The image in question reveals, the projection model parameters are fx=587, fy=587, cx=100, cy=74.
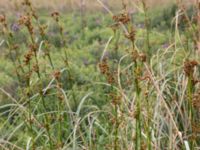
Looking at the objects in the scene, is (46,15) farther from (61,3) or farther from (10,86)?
(10,86)

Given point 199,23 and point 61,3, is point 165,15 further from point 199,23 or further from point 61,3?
point 199,23

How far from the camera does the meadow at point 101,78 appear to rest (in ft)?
7.44

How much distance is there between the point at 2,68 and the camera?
6281 mm

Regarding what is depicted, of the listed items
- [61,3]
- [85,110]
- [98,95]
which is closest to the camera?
[85,110]

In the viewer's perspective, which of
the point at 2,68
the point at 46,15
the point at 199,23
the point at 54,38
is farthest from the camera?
the point at 46,15

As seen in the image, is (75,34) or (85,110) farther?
(75,34)

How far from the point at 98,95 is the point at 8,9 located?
731 centimetres

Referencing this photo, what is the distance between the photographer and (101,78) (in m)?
5.30

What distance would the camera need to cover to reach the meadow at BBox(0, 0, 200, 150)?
89.3 inches

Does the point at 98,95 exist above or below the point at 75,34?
above

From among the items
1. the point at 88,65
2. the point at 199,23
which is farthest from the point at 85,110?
the point at 88,65

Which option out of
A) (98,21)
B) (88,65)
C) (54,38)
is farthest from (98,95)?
(98,21)

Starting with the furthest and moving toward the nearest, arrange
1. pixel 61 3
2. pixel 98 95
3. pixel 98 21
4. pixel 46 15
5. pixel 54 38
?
1. pixel 61 3
2. pixel 46 15
3. pixel 98 21
4. pixel 54 38
5. pixel 98 95

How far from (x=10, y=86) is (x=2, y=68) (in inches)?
40.6
